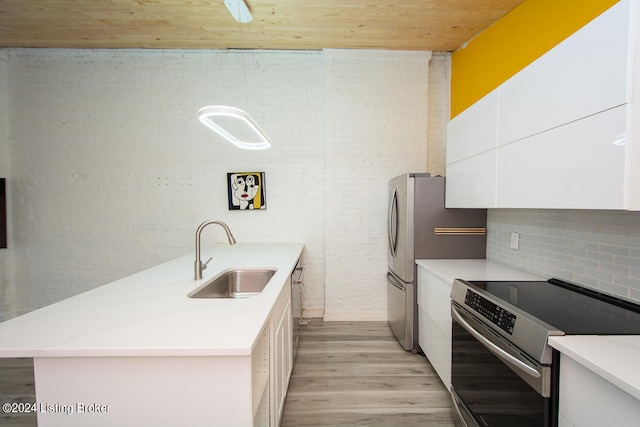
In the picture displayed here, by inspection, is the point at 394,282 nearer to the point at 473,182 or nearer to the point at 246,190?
the point at 473,182

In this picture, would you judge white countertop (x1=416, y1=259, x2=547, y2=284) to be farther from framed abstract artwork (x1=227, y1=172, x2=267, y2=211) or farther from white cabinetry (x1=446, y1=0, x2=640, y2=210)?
framed abstract artwork (x1=227, y1=172, x2=267, y2=211)

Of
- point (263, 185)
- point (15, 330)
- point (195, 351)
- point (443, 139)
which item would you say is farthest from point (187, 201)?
point (443, 139)

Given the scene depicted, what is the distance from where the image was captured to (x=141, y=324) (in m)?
1.09

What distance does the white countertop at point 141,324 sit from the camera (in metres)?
0.92

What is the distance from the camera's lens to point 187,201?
10.8 feet

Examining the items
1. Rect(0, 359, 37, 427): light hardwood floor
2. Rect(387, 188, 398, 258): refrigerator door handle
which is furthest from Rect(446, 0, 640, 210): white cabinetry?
Rect(0, 359, 37, 427): light hardwood floor

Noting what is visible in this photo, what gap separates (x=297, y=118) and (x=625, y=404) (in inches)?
128

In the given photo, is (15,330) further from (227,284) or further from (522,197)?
(522,197)

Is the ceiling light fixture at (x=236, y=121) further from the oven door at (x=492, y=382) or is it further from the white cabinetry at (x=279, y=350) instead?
the oven door at (x=492, y=382)

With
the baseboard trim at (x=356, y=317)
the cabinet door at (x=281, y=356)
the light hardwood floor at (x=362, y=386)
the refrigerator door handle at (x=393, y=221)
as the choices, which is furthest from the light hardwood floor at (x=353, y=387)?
the refrigerator door handle at (x=393, y=221)

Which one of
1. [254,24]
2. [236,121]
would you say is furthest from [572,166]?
[236,121]

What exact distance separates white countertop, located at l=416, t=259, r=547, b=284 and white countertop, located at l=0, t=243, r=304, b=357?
1242 mm

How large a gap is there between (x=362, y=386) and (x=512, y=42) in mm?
3184

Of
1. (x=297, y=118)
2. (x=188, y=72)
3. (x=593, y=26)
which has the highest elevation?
(x=188, y=72)
